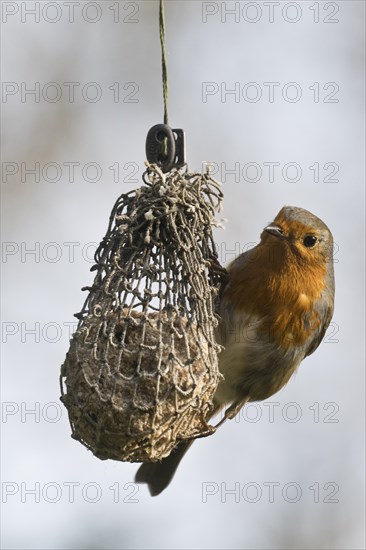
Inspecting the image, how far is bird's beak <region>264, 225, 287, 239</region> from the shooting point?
5.85m

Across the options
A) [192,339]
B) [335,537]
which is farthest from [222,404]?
[335,537]

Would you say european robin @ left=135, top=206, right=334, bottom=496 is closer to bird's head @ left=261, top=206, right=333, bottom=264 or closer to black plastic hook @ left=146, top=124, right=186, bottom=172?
bird's head @ left=261, top=206, right=333, bottom=264

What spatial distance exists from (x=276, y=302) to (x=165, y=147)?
4.46ft

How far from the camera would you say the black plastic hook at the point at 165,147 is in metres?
4.88

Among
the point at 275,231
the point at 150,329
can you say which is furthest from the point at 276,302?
the point at 150,329

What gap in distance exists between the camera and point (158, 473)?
259 inches

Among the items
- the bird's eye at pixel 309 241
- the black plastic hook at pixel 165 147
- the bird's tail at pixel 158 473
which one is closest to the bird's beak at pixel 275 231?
the bird's eye at pixel 309 241

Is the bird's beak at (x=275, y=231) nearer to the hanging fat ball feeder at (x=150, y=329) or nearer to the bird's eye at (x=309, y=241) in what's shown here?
the bird's eye at (x=309, y=241)

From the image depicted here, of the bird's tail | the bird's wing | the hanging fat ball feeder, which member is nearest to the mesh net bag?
the hanging fat ball feeder

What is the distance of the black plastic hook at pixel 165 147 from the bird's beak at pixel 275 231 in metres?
1.03

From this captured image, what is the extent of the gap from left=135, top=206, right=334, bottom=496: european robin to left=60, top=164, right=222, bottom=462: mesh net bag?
60cm

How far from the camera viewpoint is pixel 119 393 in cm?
458

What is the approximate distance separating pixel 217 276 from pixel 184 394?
111cm

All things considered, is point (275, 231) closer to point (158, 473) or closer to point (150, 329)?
point (150, 329)
